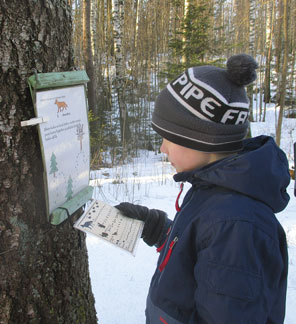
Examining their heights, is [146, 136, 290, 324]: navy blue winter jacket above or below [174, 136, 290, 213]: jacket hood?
below

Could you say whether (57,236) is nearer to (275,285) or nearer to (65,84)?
(65,84)

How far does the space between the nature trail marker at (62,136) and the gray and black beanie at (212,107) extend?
43 cm

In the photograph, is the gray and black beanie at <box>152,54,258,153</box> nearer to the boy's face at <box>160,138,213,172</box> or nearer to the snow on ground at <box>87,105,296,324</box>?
the boy's face at <box>160,138,213,172</box>

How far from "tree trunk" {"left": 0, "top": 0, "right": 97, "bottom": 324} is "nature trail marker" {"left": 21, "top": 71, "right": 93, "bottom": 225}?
57 millimetres

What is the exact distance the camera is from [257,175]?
0.97 meters

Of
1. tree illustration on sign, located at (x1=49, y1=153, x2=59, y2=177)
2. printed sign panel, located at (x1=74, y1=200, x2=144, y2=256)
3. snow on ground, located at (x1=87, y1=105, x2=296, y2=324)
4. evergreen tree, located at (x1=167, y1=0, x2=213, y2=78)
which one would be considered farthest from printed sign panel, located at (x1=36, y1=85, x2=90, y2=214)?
evergreen tree, located at (x1=167, y1=0, x2=213, y2=78)

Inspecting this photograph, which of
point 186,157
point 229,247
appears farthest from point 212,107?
point 229,247

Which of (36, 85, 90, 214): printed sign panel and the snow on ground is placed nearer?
(36, 85, 90, 214): printed sign panel

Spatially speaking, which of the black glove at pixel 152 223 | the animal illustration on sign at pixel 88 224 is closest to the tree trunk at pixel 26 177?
the animal illustration on sign at pixel 88 224

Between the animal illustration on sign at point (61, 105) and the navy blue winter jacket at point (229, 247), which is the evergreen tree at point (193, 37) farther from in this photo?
the navy blue winter jacket at point (229, 247)

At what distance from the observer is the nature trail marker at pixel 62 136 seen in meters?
1.11

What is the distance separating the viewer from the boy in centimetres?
87

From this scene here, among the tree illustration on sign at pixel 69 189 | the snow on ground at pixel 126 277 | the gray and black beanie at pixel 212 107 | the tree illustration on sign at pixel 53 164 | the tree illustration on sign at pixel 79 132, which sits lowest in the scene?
the snow on ground at pixel 126 277

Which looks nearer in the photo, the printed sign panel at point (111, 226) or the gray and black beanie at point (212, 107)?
the gray and black beanie at point (212, 107)
